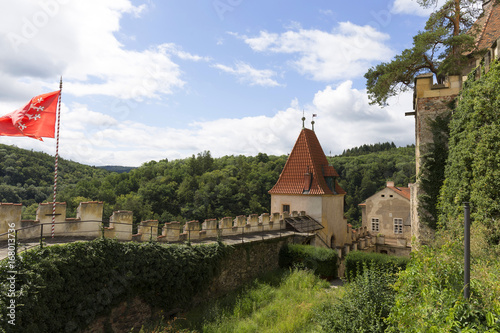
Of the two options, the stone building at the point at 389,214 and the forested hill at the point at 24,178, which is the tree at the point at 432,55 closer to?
the stone building at the point at 389,214

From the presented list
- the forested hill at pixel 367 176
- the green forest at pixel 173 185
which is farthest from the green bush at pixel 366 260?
the forested hill at pixel 367 176

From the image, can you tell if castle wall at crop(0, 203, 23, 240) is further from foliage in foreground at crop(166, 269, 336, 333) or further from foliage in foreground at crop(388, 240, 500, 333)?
foliage in foreground at crop(388, 240, 500, 333)

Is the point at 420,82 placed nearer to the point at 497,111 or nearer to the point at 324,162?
the point at 497,111

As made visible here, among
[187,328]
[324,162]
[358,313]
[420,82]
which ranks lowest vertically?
[187,328]

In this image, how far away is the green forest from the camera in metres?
37.9

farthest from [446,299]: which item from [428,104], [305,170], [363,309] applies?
[305,170]

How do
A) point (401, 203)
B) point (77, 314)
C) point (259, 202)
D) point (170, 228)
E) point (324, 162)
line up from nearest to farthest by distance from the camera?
point (77, 314), point (170, 228), point (324, 162), point (401, 203), point (259, 202)

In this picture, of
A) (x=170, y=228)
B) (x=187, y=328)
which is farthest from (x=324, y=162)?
(x=187, y=328)

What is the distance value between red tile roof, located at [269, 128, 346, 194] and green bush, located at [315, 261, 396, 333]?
10300mm

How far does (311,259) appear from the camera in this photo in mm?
14680

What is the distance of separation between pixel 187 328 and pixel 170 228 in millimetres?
3432

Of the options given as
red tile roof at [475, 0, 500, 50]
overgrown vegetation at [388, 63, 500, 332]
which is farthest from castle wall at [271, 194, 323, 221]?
red tile roof at [475, 0, 500, 50]

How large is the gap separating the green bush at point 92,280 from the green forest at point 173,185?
26.6m

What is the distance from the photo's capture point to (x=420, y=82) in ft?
37.0
